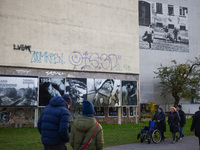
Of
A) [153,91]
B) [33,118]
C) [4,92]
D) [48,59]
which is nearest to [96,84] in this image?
[48,59]

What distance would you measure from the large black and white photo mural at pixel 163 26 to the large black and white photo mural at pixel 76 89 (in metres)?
11.5

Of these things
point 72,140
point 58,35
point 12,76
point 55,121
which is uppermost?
point 58,35

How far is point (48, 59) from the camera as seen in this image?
69.4 ft

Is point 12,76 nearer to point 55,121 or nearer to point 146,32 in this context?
point 55,121

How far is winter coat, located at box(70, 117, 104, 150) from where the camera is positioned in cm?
486

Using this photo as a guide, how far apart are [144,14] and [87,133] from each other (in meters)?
27.8

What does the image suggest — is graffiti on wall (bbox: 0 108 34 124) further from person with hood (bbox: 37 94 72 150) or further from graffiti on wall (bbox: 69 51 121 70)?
person with hood (bbox: 37 94 72 150)

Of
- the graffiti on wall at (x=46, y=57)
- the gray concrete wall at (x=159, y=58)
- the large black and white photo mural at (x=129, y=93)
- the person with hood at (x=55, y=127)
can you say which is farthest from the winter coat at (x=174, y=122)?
the gray concrete wall at (x=159, y=58)

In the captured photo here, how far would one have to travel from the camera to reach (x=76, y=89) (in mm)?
21375

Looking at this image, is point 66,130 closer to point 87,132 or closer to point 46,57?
point 87,132

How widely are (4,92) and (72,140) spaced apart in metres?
15.0

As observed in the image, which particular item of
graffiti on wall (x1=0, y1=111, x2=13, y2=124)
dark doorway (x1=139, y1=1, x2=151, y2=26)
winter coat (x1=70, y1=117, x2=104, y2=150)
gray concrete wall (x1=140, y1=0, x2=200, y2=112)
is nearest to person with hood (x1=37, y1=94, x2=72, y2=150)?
winter coat (x1=70, y1=117, x2=104, y2=150)

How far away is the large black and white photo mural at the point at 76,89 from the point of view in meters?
Result: 21.1

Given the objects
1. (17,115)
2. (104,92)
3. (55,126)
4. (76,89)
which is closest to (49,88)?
(76,89)
